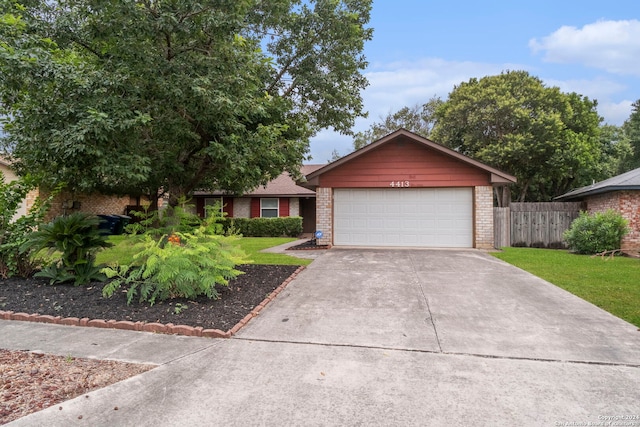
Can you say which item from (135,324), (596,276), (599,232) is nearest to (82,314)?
(135,324)

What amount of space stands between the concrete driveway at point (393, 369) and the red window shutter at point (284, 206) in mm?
14186

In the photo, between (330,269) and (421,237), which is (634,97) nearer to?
(421,237)

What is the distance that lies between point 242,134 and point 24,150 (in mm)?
3656

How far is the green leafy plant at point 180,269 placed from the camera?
4910 millimetres

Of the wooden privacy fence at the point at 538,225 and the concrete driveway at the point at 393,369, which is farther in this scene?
the wooden privacy fence at the point at 538,225

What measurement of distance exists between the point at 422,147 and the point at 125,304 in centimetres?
1047

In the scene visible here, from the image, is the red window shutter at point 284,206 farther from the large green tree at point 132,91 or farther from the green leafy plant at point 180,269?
the green leafy plant at point 180,269

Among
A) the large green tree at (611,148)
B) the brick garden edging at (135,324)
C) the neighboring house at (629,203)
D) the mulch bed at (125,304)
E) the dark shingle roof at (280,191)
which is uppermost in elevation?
the large green tree at (611,148)

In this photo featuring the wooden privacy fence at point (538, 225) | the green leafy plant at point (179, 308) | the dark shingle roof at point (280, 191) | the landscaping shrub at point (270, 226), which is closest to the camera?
the green leafy plant at point (179, 308)

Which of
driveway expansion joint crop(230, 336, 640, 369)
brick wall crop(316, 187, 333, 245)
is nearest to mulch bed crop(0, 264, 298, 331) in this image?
driveway expansion joint crop(230, 336, 640, 369)

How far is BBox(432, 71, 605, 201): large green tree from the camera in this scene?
20281 millimetres

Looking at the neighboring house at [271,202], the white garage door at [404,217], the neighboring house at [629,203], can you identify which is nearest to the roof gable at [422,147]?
the white garage door at [404,217]

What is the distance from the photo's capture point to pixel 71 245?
6473mm

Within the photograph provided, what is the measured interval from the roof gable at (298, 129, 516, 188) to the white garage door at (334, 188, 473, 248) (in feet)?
2.77
